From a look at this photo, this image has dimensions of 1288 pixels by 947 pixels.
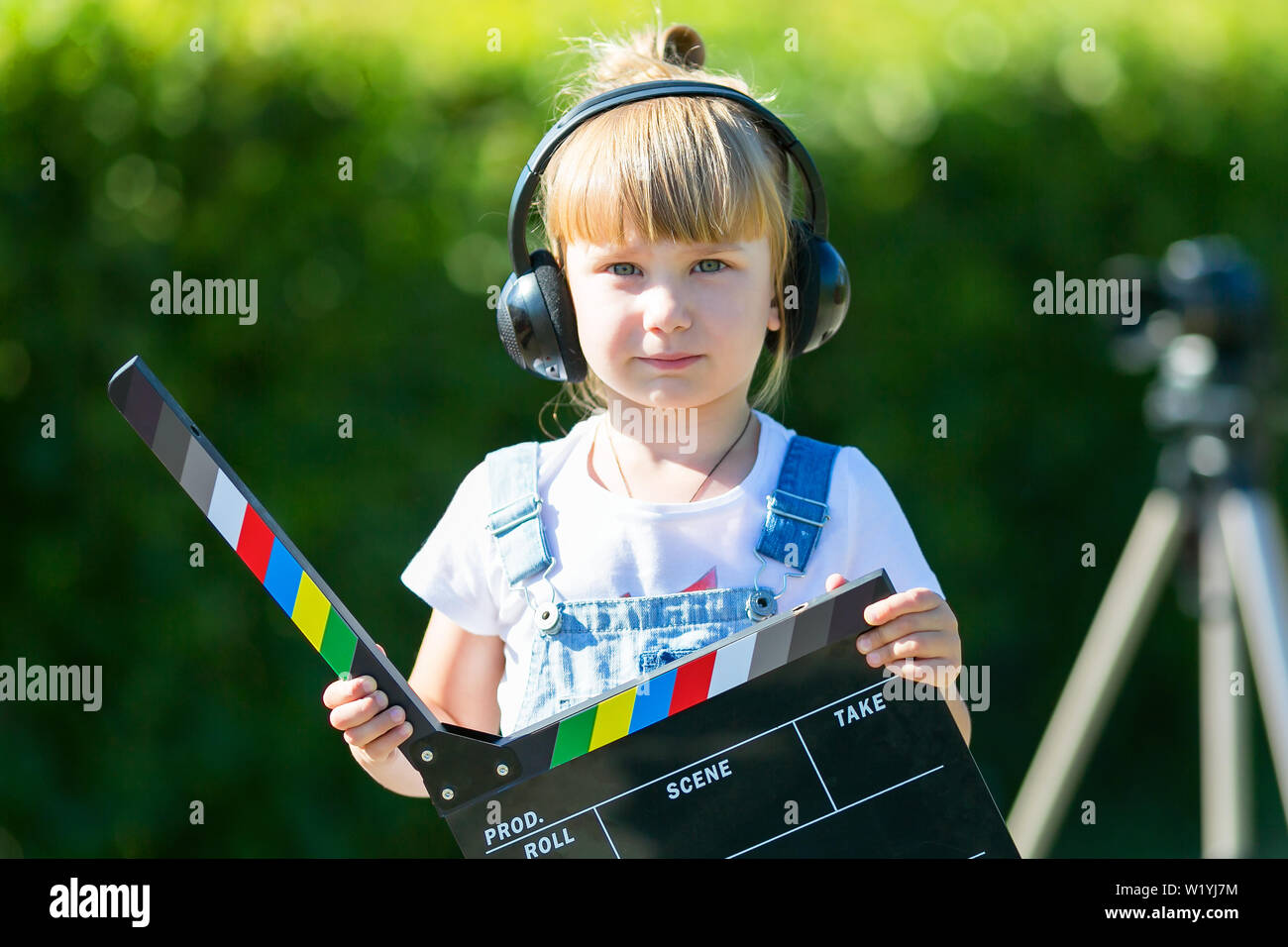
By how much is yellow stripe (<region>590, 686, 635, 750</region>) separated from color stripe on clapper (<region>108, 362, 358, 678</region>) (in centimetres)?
31

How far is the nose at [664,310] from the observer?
5.68 ft

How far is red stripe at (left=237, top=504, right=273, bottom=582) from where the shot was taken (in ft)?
5.20

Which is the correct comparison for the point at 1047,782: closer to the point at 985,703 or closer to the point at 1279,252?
the point at 985,703

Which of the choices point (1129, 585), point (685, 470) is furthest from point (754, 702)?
point (1129, 585)

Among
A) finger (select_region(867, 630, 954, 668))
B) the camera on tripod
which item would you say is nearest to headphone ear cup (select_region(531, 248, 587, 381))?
finger (select_region(867, 630, 954, 668))

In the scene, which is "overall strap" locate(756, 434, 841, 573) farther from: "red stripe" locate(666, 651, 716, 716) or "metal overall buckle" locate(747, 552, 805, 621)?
"red stripe" locate(666, 651, 716, 716)

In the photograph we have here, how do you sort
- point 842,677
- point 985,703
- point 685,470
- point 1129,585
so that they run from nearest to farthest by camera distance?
1. point 842,677
2. point 685,470
3. point 1129,585
4. point 985,703

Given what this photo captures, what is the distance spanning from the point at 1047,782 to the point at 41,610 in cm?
249

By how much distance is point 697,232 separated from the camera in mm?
1749

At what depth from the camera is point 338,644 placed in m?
1.62

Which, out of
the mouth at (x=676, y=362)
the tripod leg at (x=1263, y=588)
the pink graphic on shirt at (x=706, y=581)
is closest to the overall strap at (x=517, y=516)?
Result: the pink graphic on shirt at (x=706, y=581)

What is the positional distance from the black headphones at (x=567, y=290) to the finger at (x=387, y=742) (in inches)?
22.4

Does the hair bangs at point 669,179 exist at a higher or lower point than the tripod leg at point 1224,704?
higher

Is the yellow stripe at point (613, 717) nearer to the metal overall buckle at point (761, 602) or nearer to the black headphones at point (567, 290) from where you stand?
the metal overall buckle at point (761, 602)
